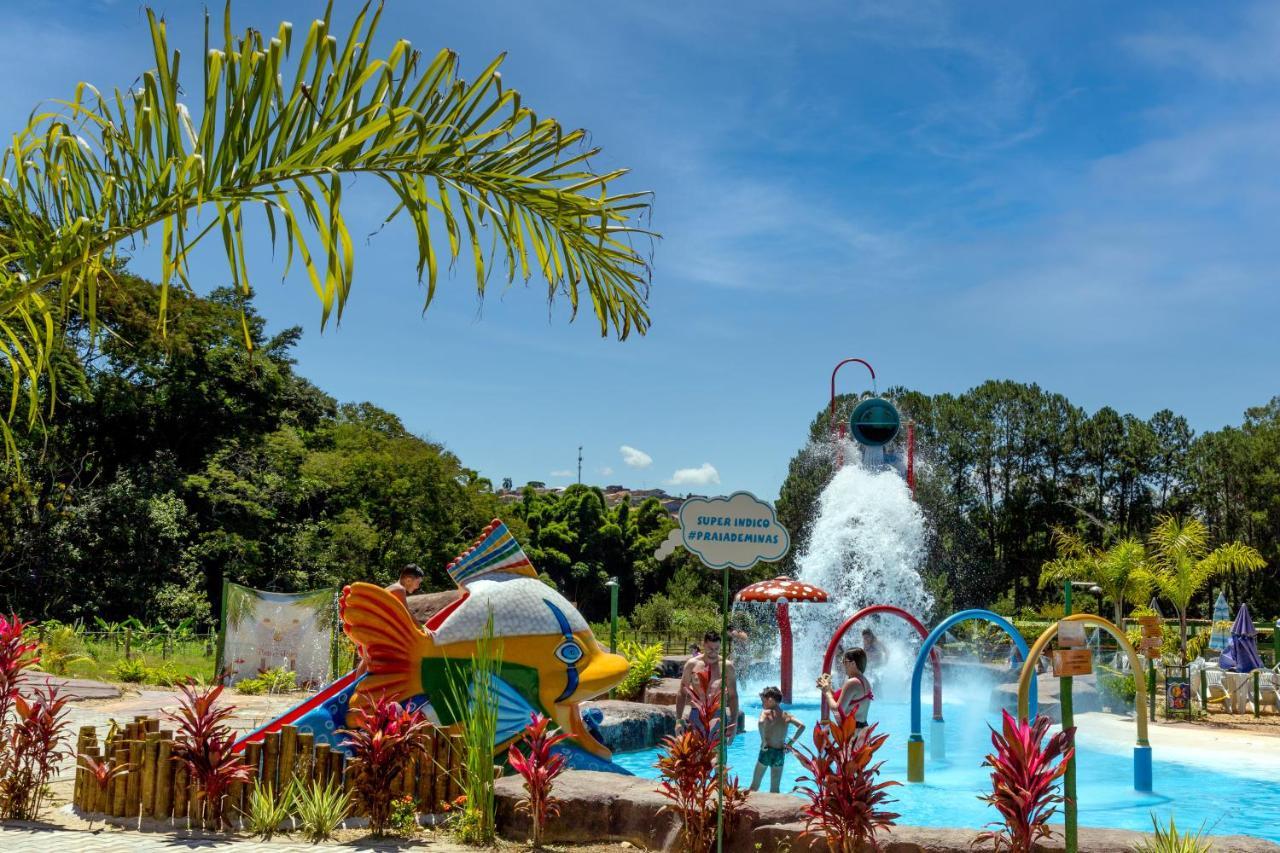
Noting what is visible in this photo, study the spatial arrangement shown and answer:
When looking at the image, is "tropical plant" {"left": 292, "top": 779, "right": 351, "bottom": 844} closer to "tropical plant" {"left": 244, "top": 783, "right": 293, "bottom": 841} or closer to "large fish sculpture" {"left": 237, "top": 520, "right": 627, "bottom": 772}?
"tropical plant" {"left": 244, "top": 783, "right": 293, "bottom": 841}

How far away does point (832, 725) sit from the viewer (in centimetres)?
573

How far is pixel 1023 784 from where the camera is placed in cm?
537

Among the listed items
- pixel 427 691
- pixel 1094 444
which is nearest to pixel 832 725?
pixel 427 691

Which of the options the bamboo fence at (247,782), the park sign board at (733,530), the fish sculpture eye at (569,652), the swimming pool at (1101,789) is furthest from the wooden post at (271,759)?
the swimming pool at (1101,789)

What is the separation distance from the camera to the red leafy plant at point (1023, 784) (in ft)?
17.5

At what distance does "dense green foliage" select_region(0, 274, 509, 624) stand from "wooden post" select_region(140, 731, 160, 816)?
19438 millimetres

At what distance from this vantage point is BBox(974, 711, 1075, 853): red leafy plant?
17.5ft

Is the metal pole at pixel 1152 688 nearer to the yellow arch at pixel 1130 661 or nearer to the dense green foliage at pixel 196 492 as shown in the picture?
the yellow arch at pixel 1130 661

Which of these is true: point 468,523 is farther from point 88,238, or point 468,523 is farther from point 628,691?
point 88,238

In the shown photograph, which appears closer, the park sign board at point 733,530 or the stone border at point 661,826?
the stone border at point 661,826

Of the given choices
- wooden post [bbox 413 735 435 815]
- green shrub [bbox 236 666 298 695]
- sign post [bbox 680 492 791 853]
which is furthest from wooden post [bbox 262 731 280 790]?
green shrub [bbox 236 666 298 695]

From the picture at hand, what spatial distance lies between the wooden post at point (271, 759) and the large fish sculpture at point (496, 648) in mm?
674

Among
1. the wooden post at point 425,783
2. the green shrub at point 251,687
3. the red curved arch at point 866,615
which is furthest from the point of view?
the green shrub at point 251,687

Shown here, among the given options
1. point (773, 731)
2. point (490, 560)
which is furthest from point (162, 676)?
point (773, 731)
